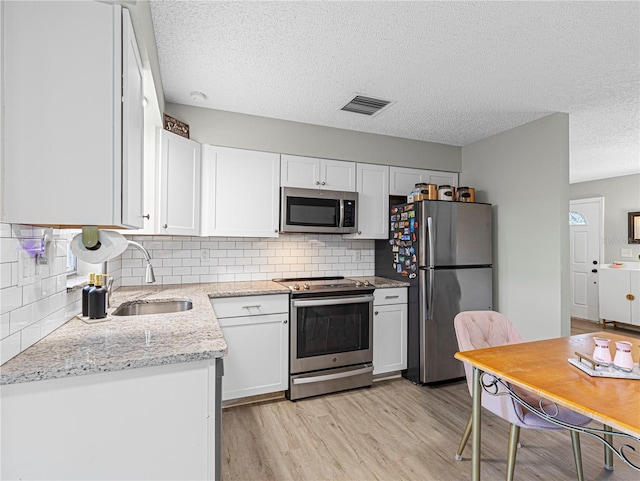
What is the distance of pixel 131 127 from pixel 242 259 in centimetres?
204

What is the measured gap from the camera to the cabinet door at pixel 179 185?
94.4 inches

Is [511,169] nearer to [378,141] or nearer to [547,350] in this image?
[378,141]

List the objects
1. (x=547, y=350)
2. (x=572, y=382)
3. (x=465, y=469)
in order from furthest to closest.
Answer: (x=465, y=469), (x=547, y=350), (x=572, y=382)

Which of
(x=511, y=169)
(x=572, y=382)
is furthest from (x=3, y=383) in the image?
(x=511, y=169)

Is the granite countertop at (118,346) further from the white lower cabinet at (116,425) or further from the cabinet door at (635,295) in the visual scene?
the cabinet door at (635,295)

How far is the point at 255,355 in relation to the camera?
2.65m

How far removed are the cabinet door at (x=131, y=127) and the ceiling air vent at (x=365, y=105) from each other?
166 cm

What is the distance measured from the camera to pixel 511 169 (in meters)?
3.22

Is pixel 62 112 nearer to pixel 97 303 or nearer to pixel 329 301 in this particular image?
pixel 97 303

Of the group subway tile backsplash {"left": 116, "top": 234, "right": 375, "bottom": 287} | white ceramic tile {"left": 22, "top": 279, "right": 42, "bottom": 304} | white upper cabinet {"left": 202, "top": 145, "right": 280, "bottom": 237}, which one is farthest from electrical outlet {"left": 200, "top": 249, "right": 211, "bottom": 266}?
white ceramic tile {"left": 22, "top": 279, "right": 42, "bottom": 304}

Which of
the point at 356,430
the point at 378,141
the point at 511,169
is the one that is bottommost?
the point at 356,430

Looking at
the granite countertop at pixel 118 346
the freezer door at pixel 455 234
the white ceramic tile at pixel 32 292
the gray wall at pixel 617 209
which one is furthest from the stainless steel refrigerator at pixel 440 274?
the gray wall at pixel 617 209

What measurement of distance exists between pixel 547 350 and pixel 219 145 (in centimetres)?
266

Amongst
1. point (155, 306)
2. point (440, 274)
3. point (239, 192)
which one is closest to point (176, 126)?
point (239, 192)
